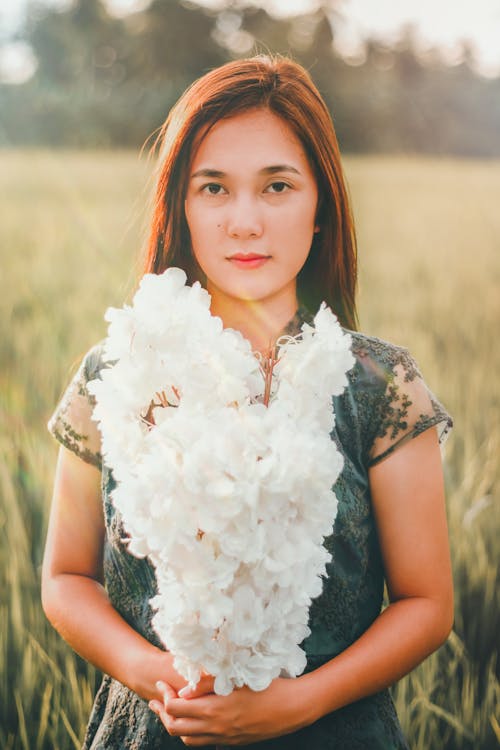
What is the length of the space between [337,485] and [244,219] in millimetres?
409

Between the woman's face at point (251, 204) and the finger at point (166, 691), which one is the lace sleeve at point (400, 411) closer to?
the woman's face at point (251, 204)

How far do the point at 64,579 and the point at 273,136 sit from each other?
0.76 m

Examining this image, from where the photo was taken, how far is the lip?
45.4 inches

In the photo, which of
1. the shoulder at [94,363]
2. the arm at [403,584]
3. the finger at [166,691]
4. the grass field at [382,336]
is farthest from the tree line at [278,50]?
the finger at [166,691]

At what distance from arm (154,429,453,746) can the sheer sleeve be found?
0.41 metres

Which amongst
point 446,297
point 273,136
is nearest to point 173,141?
point 273,136

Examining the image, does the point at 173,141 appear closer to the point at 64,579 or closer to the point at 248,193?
the point at 248,193

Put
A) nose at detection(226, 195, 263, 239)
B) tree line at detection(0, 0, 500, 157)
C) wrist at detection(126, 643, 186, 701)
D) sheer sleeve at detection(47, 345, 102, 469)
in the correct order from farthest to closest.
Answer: tree line at detection(0, 0, 500, 157)
sheer sleeve at detection(47, 345, 102, 469)
nose at detection(226, 195, 263, 239)
wrist at detection(126, 643, 186, 701)

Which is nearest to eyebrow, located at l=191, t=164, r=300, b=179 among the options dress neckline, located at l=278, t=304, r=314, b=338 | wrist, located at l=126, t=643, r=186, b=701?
dress neckline, located at l=278, t=304, r=314, b=338

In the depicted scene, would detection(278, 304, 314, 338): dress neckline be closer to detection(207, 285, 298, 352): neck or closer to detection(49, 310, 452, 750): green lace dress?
detection(207, 285, 298, 352): neck

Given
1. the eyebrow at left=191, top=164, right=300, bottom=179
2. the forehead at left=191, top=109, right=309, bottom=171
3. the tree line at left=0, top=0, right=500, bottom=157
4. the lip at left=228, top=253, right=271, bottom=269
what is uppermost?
the tree line at left=0, top=0, right=500, bottom=157

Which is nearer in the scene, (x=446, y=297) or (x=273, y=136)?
(x=273, y=136)

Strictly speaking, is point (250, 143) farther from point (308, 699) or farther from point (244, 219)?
point (308, 699)

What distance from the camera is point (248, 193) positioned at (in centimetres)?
116
